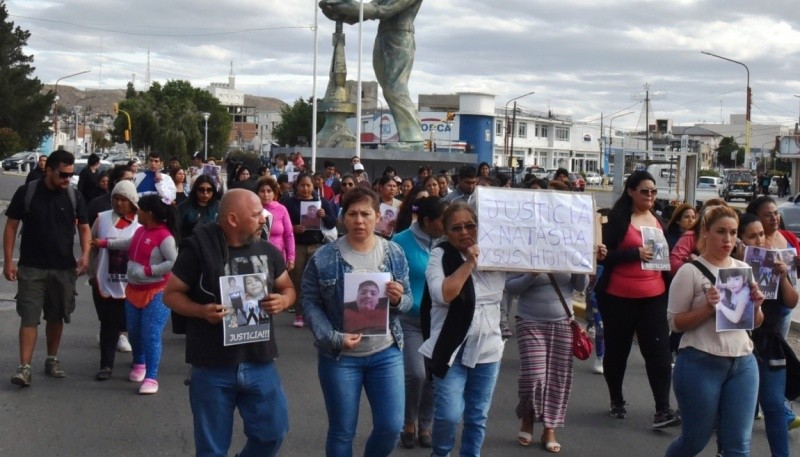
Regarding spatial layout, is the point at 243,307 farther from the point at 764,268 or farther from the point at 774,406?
the point at 774,406

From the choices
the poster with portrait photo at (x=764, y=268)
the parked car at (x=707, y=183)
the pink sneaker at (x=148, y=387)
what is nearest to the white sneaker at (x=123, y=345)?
the pink sneaker at (x=148, y=387)

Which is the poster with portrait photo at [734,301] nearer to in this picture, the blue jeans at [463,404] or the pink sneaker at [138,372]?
the blue jeans at [463,404]

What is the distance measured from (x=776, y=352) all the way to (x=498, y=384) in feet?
10.3

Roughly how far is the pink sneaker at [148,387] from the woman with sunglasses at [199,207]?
1.88 metres

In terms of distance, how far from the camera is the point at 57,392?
27.0 feet

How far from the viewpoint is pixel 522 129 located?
103812 mm

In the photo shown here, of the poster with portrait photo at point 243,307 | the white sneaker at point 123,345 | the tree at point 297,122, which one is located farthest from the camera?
the tree at point 297,122

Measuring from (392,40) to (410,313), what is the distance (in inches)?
1036

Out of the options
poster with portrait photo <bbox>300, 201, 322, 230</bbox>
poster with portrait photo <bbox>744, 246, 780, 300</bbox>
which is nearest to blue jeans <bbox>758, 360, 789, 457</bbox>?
poster with portrait photo <bbox>744, 246, 780, 300</bbox>

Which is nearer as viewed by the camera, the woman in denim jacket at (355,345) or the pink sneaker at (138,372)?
the woman in denim jacket at (355,345)

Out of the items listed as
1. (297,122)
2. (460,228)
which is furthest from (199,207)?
(297,122)

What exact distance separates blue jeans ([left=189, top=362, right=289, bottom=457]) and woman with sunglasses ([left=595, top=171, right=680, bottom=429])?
3473 millimetres

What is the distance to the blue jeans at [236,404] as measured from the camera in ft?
16.5

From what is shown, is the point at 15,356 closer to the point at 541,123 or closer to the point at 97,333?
the point at 97,333
